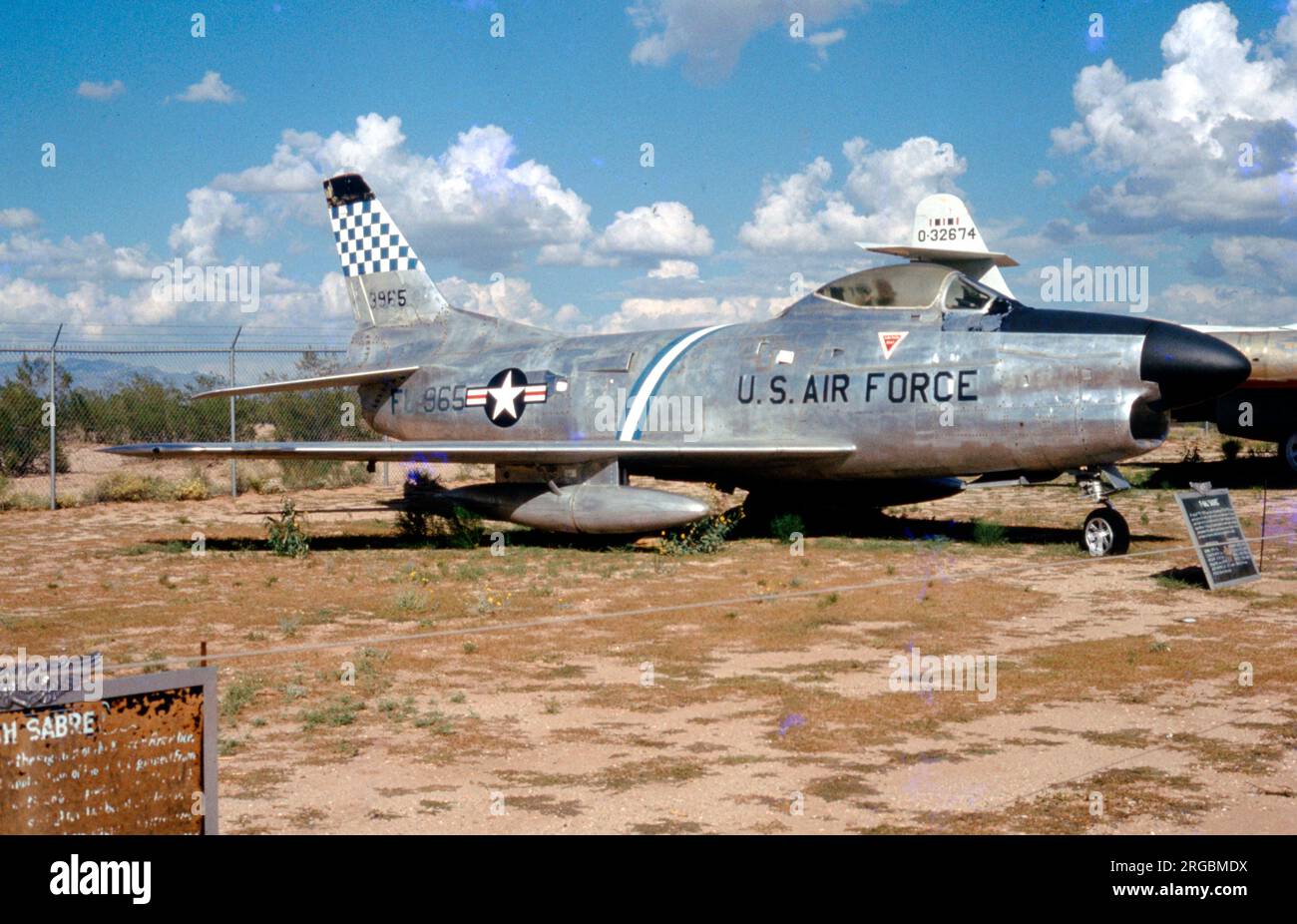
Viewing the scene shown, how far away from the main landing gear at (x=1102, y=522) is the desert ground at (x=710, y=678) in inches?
13.0

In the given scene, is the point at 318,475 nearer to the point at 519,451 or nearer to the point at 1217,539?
the point at 519,451

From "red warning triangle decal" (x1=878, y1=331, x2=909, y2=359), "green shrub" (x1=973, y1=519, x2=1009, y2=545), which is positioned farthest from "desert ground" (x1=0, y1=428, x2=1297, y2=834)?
"red warning triangle decal" (x1=878, y1=331, x2=909, y2=359)

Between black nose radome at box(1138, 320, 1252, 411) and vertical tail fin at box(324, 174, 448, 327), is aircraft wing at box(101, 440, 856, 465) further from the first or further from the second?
vertical tail fin at box(324, 174, 448, 327)

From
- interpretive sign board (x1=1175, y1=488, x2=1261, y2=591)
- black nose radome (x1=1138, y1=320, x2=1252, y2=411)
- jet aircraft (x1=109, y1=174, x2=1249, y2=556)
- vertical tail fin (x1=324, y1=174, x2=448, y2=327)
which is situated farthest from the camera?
vertical tail fin (x1=324, y1=174, x2=448, y2=327)

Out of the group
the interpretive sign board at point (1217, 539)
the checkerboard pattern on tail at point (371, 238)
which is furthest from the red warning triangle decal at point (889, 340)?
the checkerboard pattern on tail at point (371, 238)

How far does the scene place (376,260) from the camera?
2081cm

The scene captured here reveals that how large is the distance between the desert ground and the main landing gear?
0.33 m

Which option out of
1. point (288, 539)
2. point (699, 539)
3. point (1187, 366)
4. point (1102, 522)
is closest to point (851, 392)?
point (699, 539)

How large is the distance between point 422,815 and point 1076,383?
999 cm

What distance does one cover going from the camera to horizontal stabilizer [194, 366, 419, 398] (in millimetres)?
18859

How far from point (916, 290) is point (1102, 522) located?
3.63m

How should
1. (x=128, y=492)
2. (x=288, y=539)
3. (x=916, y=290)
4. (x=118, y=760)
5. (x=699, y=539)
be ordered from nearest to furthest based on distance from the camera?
(x=118, y=760), (x=916, y=290), (x=288, y=539), (x=699, y=539), (x=128, y=492)

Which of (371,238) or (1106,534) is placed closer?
(1106,534)

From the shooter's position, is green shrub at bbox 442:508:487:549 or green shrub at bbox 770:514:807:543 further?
green shrub at bbox 770:514:807:543
